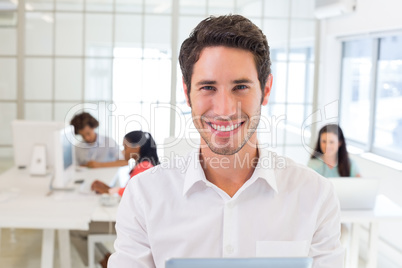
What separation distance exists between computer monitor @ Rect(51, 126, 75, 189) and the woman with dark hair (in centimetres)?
189

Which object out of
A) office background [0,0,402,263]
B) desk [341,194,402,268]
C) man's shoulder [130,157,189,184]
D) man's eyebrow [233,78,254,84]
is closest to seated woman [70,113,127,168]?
office background [0,0,402,263]

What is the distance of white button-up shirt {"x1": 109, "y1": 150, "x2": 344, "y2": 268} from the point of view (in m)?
1.27

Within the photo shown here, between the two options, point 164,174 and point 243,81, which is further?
point 164,174

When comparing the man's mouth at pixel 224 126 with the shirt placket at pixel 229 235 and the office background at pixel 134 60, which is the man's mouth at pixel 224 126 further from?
the office background at pixel 134 60

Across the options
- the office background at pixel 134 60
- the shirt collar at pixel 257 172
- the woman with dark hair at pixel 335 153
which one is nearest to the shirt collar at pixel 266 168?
the shirt collar at pixel 257 172

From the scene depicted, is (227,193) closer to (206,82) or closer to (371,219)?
(206,82)

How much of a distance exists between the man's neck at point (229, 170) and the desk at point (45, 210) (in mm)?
1642

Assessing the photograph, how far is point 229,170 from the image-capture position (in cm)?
134

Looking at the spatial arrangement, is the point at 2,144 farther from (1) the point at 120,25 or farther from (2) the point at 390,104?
(2) the point at 390,104

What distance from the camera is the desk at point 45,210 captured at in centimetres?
280

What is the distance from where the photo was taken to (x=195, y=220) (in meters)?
1.31

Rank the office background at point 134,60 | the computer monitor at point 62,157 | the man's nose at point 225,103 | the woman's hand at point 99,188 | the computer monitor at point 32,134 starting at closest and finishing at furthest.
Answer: the man's nose at point 225,103
the computer monitor at point 62,157
the woman's hand at point 99,188
the computer monitor at point 32,134
the office background at point 134,60

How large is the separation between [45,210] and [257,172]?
2.02 m

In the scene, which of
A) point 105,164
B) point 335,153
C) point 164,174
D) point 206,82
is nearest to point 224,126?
point 206,82
